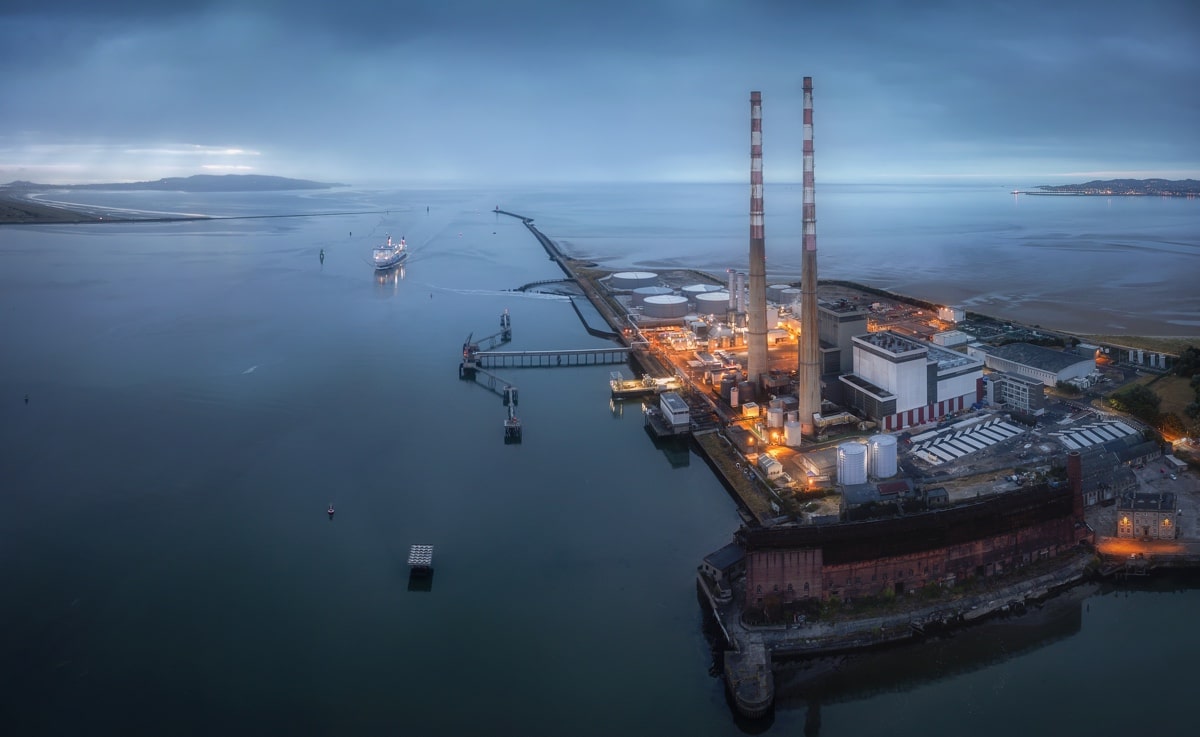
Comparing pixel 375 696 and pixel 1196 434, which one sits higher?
pixel 1196 434

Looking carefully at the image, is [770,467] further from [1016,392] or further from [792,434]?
[1016,392]

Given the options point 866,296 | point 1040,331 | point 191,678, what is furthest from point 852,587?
point 866,296

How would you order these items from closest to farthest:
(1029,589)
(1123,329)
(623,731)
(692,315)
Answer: (623,731) < (1029,589) < (1123,329) < (692,315)

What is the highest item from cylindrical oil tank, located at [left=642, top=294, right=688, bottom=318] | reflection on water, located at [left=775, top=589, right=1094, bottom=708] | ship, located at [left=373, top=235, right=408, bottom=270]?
ship, located at [left=373, top=235, right=408, bottom=270]

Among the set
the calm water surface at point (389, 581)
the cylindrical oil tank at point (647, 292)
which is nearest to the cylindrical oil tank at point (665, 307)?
the cylindrical oil tank at point (647, 292)

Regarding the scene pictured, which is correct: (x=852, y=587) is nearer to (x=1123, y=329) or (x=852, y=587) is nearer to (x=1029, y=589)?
(x=1029, y=589)

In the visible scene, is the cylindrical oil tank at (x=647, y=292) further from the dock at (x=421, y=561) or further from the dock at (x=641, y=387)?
the dock at (x=421, y=561)

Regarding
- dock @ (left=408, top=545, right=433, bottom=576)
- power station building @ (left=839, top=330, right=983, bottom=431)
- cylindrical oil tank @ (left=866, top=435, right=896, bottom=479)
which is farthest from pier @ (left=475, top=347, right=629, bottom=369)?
dock @ (left=408, top=545, right=433, bottom=576)

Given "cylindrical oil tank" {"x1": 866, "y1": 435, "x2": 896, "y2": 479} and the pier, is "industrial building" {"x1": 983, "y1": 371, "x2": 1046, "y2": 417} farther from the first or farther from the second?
the pier
